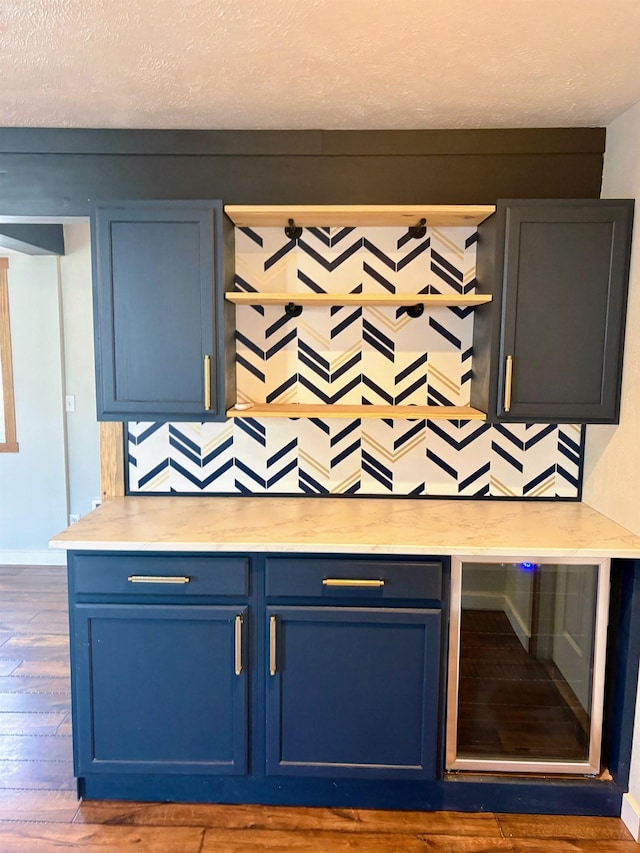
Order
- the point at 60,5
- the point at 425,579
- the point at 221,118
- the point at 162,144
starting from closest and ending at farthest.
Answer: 1. the point at 60,5
2. the point at 425,579
3. the point at 221,118
4. the point at 162,144

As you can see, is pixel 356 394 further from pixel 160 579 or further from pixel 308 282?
pixel 160 579

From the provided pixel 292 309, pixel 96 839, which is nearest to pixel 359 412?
pixel 292 309

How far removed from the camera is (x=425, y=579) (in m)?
1.86

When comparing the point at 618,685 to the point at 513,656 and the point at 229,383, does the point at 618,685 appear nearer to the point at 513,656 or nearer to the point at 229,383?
the point at 513,656

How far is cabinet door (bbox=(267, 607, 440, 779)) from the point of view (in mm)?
1892

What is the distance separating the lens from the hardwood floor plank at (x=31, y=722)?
92.6 inches

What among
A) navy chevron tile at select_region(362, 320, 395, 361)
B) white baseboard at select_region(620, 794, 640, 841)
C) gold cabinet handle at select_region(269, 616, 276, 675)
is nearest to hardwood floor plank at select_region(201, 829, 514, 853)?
white baseboard at select_region(620, 794, 640, 841)

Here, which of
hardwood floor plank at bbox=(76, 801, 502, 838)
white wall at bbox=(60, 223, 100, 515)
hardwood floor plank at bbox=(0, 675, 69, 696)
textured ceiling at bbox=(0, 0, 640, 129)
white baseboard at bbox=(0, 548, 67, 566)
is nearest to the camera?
textured ceiling at bbox=(0, 0, 640, 129)

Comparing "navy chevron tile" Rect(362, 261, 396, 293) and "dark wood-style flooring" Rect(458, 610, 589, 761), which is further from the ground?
"navy chevron tile" Rect(362, 261, 396, 293)

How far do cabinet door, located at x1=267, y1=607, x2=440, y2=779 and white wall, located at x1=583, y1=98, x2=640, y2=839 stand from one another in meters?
0.74

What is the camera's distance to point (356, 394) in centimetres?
242

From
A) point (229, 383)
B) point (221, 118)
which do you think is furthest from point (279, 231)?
point (229, 383)

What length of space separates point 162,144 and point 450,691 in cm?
229

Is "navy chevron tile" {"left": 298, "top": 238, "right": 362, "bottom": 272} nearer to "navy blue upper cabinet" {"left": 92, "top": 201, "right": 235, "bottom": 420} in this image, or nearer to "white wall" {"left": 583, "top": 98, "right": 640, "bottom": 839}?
"navy blue upper cabinet" {"left": 92, "top": 201, "right": 235, "bottom": 420}
